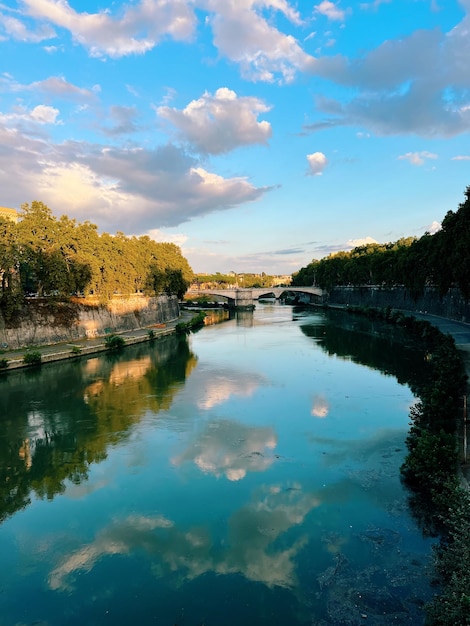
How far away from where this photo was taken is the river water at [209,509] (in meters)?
7.99

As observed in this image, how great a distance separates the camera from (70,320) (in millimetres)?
42938

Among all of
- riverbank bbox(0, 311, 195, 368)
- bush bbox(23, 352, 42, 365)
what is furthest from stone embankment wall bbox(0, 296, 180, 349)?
bush bbox(23, 352, 42, 365)

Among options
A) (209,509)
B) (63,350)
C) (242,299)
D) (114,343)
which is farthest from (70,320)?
(242,299)

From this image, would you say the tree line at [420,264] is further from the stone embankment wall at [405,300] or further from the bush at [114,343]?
the bush at [114,343]

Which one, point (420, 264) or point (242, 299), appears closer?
point (420, 264)

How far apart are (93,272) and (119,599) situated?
37525 mm

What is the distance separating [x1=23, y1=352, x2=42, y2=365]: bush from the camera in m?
31.3

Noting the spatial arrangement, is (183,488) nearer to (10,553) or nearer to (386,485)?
(10,553)

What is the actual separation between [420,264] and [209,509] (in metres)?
50.2

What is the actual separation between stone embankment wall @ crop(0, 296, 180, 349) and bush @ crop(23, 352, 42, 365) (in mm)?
4945

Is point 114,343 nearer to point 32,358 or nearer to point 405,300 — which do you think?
point 32,358

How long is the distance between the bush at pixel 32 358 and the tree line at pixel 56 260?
509 centimetres

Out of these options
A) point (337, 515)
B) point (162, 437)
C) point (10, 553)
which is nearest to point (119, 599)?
point (10, 553)

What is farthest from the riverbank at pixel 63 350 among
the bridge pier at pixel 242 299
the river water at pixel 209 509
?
the bridge pier at pixel 242 299
